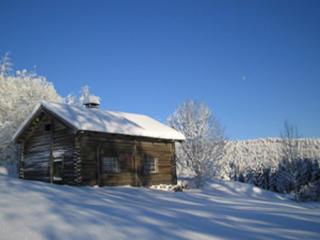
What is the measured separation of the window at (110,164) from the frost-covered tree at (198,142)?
39.3 feet

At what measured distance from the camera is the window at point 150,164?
2409 centimetres

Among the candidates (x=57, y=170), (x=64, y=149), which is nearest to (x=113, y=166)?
(x=64, y=149)

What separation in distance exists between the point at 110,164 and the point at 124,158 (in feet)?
3.66

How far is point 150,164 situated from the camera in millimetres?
24562

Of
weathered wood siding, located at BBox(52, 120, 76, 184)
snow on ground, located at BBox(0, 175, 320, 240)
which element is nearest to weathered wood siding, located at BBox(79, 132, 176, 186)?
weathered wood siding, located at BBox(52, 120, 76, 184)

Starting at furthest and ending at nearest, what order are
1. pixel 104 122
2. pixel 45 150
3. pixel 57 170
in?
1. pixel 45 150
2. pixel 104 122
3. pixel 57 170

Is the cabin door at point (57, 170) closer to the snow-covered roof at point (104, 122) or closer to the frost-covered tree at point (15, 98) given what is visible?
the snow-covered roof at point (104, 122)

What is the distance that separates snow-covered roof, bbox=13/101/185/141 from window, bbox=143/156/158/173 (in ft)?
5.69

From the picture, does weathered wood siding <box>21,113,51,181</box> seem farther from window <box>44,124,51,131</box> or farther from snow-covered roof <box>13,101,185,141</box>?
snow-covered roof <box>13,101,185,141</box>

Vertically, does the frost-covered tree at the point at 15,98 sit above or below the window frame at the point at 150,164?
above

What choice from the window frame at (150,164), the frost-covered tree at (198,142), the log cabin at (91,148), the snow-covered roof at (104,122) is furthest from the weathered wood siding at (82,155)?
the frost-covered tree at (198,142)

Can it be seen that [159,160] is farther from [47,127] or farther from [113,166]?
[47,127]

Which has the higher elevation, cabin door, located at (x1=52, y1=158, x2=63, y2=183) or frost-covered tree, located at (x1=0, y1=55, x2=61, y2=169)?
frost-covered tree, located at (x1=0, y1=55, x2=61, y2=169)

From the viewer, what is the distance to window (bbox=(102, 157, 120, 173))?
21.6 meters
